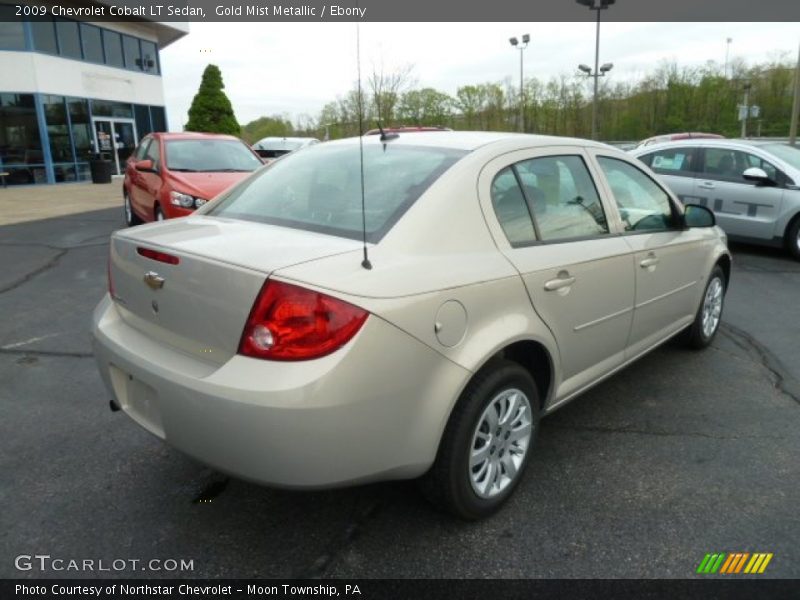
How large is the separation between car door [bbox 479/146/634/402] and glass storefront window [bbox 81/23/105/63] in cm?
2411

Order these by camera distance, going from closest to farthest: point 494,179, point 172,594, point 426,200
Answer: point 172,594 < point 426,200 < point 494,179

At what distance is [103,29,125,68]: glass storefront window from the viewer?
23578 millimetres

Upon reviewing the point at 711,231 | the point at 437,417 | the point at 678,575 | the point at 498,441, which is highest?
the point at 711,231

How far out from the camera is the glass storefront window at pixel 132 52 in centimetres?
2475

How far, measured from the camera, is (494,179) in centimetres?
274

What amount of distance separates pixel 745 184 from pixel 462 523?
24.8ft

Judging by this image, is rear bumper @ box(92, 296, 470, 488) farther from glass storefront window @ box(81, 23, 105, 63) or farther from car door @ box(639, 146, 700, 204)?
glass storefront window @ box(81, 23, 105, 63)

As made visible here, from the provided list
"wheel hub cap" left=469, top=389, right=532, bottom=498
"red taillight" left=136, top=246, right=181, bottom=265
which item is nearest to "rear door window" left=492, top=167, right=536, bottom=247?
"wheel hub cap" left=469, top=389, right=532, bottom=498

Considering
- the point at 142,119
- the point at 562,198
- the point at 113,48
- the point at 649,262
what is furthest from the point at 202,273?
the point at 142,119

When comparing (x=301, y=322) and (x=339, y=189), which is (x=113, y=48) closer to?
(x=339, y=189)

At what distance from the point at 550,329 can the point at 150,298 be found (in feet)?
5.55

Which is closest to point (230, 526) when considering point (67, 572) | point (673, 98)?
point (67, 572)

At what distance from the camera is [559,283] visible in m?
2.78

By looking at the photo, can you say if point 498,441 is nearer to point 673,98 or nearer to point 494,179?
point 494,179
